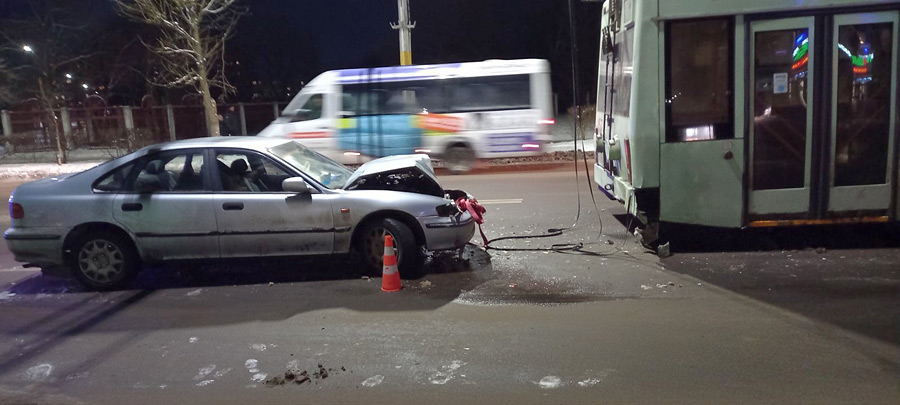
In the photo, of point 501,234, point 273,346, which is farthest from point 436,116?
point 273,346

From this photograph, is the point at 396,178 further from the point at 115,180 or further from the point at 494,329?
the point at 115,180

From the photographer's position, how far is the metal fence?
2653cm

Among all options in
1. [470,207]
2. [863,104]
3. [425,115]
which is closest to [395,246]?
[470,207]

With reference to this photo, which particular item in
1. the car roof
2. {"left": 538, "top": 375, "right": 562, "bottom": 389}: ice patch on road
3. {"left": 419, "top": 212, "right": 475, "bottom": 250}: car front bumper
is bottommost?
{"left": 538, "top": 375, "right": 562, "bottom": 389}: ice patch on road

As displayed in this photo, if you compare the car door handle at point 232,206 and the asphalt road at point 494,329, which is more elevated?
the car door handle at point 232,206

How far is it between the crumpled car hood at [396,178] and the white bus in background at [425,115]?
9.16 m

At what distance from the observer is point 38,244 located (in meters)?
6.57

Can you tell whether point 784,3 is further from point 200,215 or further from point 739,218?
point 200,215

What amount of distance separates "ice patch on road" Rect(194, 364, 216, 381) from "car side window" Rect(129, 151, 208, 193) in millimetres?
2433

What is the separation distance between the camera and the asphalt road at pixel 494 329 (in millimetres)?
4191

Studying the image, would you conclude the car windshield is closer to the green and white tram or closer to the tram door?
the green and white tram

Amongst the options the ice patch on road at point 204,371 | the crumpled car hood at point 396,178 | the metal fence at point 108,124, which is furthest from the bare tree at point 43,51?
the ice patch on road at point 204,371

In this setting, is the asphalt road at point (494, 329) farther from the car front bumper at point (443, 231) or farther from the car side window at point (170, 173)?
the car side window at point (170, 173)

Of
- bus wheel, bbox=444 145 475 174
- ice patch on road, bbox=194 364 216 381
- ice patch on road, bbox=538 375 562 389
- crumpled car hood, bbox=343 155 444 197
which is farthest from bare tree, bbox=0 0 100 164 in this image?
ice patch on road, bbox=538 375 562 389
